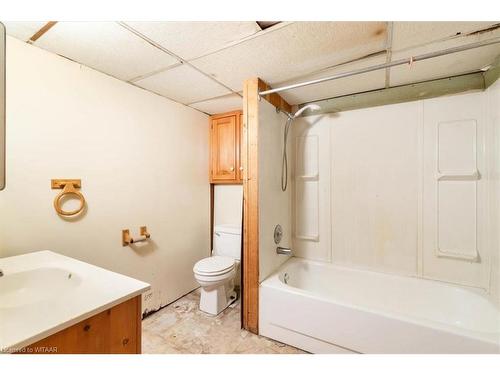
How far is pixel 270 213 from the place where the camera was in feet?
6.30

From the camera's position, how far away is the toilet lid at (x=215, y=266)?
1967mm

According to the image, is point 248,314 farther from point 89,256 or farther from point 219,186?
point 219,186

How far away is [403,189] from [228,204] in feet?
5.81

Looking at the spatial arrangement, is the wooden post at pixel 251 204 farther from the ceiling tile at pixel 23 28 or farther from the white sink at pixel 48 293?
the ceiling tile at pixel 23 28

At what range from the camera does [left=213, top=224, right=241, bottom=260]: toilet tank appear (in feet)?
7.67

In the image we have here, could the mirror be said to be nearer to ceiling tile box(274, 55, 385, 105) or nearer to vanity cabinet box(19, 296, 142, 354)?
vanity cabinet box(19, 296, 142, 354)

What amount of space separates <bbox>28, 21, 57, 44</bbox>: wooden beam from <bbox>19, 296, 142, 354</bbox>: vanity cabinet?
57.7 inches

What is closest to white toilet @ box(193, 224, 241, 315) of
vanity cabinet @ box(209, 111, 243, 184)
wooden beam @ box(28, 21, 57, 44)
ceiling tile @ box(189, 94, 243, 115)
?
vanity cabinet @ box(209, 111, 243, 184)

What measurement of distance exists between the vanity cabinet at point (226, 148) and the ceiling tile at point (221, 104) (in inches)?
3.7

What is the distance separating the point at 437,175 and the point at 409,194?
9.2 inches

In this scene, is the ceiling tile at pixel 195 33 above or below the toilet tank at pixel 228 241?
above

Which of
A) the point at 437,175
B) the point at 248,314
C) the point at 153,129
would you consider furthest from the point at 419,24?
the point at 248,314

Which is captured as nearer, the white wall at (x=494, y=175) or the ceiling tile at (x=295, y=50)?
the ceiling tile at (x=295, y=50)

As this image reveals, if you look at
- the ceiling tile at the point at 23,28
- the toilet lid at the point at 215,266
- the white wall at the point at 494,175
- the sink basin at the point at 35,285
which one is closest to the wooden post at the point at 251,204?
the toilet lid at the point at 215,266
